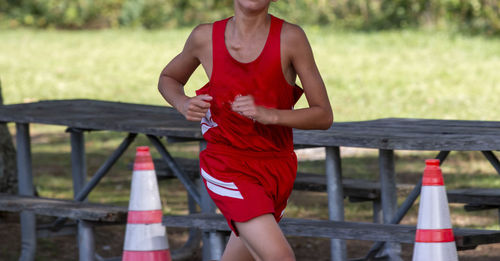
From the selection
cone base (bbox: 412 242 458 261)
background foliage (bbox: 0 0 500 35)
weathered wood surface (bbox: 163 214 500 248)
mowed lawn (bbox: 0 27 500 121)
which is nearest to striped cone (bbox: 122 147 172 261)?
weathered wood surface (bbox: 163 214 500 248)

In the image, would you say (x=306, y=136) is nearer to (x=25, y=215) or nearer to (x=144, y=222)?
(x=144, y=222)

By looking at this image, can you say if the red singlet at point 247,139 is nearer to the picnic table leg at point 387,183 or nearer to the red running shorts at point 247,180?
the red running shorts at point 247,180

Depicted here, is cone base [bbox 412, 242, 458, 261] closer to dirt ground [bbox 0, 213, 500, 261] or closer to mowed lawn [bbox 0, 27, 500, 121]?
dirt ground [bbox 0, 213, 500, 261]

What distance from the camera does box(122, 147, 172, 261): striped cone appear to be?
4.18 metres

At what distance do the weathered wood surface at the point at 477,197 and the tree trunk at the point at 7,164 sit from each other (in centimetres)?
335

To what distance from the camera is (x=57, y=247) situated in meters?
6.43

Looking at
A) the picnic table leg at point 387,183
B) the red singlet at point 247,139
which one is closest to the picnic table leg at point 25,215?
the picnic table leg at point 387,183

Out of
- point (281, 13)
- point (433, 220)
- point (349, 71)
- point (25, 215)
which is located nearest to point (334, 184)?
point (433, 220)

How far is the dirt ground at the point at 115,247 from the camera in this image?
612cm

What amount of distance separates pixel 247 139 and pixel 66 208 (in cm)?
208

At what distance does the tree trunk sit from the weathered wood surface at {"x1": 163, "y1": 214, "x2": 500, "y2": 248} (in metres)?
2.94

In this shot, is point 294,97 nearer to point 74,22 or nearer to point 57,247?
point 57,247

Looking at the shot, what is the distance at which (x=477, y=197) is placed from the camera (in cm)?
536

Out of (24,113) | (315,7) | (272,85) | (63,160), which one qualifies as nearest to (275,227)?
(272,85)
